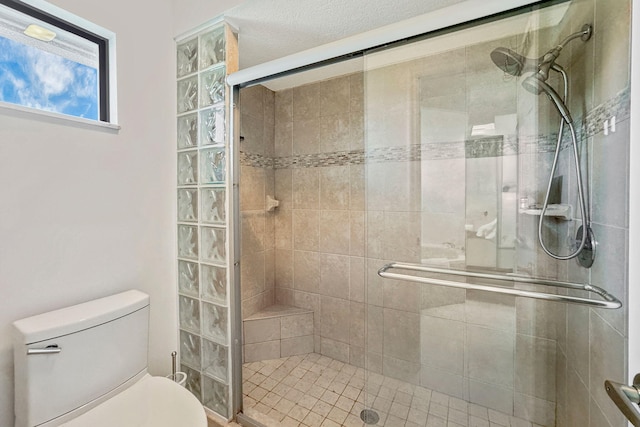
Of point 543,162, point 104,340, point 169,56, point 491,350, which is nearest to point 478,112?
point 543,162

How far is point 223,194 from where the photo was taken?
4.88 feet

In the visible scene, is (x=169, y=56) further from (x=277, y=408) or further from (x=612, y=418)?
(x=612, y=418)

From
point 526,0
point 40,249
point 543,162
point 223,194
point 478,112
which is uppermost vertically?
point 526,0

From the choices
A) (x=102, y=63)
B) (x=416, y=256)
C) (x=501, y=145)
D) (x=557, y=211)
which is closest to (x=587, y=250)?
(x=557, y=211)

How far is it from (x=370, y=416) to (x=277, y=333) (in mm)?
1001

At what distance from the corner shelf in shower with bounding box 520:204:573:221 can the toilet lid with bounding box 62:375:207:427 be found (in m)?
1.65

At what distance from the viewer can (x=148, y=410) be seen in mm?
1104

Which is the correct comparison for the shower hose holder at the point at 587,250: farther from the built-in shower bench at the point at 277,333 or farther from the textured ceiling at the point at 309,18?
the built-in shower bench at the point at 277,333

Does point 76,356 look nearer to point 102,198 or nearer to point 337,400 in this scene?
point 102,198

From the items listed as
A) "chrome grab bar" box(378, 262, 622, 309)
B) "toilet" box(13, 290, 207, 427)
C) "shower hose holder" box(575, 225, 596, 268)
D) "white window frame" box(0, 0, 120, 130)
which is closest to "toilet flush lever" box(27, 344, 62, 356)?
"toilet" box(13, 290, 207, 427)

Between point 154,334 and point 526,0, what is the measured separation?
2.32m

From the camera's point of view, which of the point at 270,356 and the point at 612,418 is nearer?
the point at 612,418

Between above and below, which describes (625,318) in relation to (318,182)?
below

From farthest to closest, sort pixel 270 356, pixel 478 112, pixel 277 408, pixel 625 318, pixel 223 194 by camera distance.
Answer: pixel 270 356
pixel 277 408
pixel 223 194
pixel 478 112
pixel 625 318
